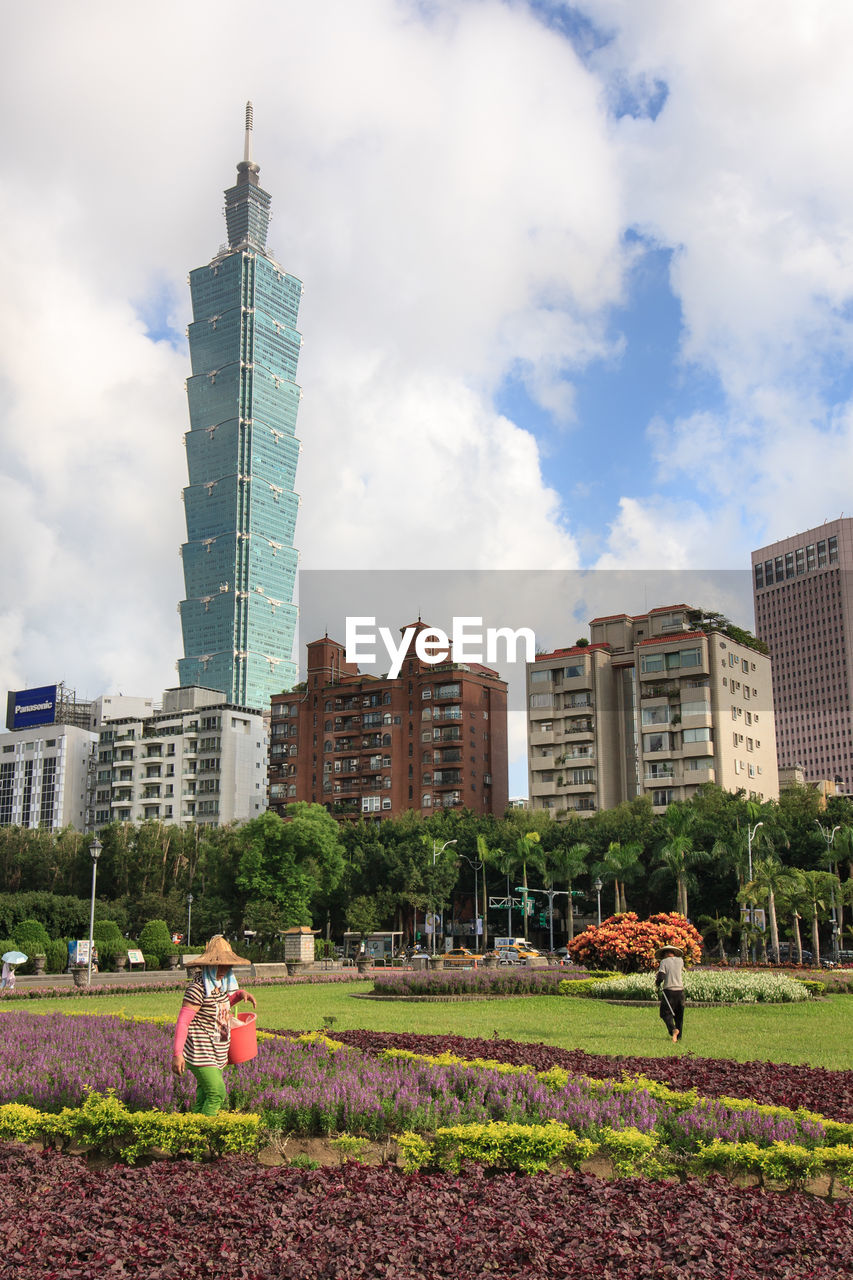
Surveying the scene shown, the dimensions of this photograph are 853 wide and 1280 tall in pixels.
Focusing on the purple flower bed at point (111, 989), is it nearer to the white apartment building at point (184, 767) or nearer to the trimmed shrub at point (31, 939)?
the trimmed shrub at point (31, 939)

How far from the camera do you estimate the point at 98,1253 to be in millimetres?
6484

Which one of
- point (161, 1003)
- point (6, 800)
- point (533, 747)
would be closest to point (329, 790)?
point (533, 747)

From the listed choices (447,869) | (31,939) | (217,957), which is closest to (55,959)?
(31,939)

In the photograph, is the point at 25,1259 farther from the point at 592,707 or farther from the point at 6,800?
the point at 6,800

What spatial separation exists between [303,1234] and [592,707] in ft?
291

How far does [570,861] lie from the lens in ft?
235

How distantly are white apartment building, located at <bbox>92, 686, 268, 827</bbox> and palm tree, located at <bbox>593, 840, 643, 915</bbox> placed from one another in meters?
63.3

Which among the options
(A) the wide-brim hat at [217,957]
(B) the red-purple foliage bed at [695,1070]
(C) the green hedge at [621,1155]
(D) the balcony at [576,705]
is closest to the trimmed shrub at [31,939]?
(B) the red-purple foliage bed at [695,1070]

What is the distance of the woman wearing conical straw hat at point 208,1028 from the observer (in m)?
9.71

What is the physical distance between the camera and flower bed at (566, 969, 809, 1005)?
26.7m

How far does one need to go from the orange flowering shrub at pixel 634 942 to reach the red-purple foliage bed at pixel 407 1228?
2238 cm

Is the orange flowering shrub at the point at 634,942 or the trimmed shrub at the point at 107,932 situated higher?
the orange flowering shrub at the point at 634,942

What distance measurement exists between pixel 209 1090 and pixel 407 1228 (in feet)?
11.7

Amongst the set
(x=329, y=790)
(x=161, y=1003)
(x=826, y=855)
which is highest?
(x=329, y=790)
